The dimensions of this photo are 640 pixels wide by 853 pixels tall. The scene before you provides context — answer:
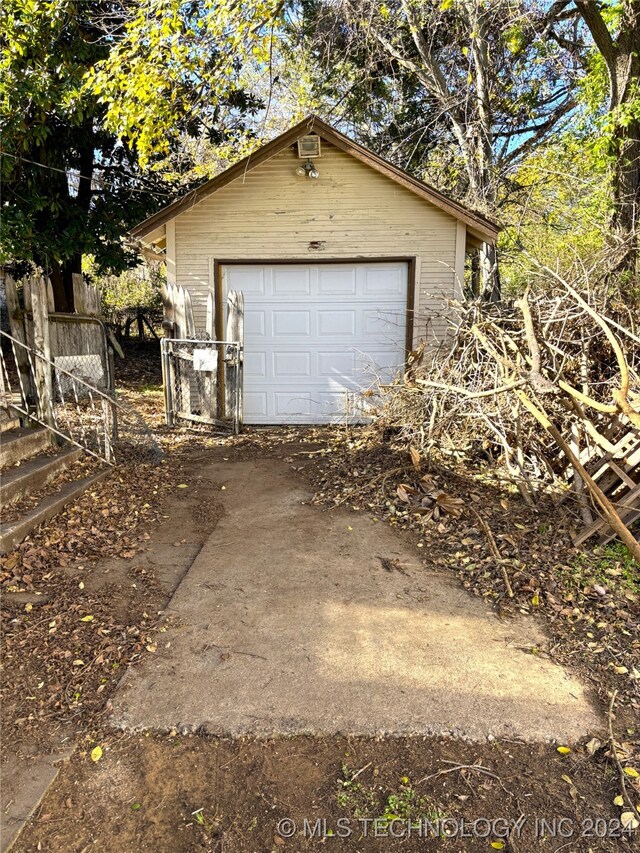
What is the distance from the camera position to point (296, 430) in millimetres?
8305

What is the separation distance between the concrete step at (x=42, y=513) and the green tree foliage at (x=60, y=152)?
23.0 ft

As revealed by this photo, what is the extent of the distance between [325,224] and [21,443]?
5373 millimetres

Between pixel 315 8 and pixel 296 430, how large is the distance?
10.3m

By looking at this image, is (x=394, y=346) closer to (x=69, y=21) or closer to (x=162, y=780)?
(x=162, y=780)

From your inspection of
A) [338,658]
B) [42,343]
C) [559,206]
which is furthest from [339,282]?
[338,658]

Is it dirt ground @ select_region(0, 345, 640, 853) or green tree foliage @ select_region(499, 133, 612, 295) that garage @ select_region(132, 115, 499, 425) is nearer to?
green tree foliage @ select_region(499, 133, 612, 295)

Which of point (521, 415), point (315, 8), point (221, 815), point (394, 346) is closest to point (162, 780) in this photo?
point (221, 815)

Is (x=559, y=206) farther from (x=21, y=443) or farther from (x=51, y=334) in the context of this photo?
(x=21, y=443)

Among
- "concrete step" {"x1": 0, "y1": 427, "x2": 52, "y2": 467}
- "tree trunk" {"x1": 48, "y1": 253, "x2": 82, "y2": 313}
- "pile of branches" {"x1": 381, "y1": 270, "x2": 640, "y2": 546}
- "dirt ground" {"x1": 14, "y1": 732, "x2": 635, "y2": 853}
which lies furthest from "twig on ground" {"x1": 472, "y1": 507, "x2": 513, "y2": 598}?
"tree trunk" {"x1": 48, "y1": 253, "x2": 82, "y2": 313}

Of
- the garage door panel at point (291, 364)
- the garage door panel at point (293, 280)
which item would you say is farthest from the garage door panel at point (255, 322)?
the garage door panel at point (293, 280)

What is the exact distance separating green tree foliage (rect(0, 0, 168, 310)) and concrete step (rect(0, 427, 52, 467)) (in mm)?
6450

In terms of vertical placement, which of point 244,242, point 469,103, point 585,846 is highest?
point 469,103

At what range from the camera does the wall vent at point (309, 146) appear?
7691 millimetres

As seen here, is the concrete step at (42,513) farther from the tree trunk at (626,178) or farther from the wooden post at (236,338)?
the tree trunk at (626,178)
